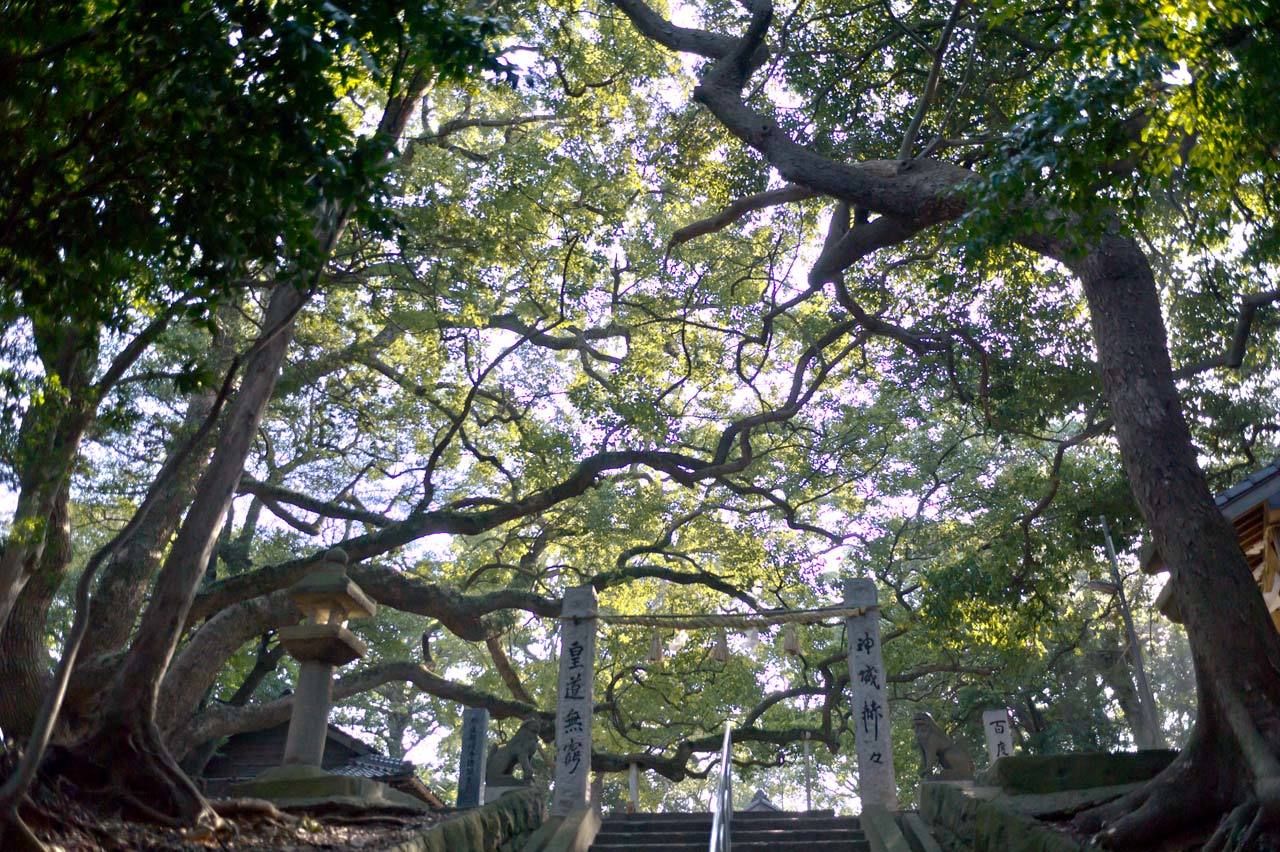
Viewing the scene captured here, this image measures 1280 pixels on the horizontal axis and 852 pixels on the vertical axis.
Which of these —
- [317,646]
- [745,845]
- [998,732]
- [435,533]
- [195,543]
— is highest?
[435,533]

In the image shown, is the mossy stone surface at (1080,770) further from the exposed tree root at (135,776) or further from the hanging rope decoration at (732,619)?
the exposed tree root at (135,776)

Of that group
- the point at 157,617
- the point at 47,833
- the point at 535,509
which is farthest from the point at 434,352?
the point at 47,833

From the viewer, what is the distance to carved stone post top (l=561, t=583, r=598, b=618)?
34.6ft

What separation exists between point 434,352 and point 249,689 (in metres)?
6.23

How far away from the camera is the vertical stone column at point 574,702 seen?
9688 millimetres

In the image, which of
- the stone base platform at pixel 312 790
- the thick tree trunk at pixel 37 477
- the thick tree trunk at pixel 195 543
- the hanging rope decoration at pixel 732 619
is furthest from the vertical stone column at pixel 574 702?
the thick tree trunk at pixel 37 477

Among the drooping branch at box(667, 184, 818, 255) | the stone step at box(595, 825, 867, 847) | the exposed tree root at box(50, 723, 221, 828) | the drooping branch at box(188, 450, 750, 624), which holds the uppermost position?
the drooping branch at box(667, 184, 818, 255)

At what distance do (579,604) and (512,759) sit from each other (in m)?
1.77

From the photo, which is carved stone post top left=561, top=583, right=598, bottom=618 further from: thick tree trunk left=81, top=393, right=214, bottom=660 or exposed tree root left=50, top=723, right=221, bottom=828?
exposed tree root left=50, top=723, right=221, bottom=828

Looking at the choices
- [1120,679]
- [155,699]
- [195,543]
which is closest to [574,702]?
[195,543]

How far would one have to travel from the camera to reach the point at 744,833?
873 cm

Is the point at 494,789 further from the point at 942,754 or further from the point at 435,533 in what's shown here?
the point at 942,754

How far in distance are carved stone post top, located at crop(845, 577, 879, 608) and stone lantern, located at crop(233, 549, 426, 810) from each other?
4.89m

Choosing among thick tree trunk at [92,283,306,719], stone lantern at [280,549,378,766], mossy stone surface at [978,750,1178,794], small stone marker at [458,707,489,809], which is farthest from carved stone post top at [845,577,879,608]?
thick tree trunk at [92,283,306,719]
